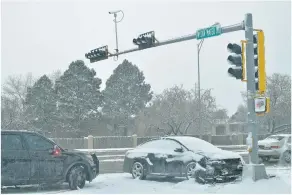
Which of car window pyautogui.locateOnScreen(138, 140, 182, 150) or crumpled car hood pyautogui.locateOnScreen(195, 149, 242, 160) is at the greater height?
car window pyautogui.locateOnScreen(138, 140, 182, 150)

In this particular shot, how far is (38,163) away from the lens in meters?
11.0

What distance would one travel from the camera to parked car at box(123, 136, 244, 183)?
39.8 feet

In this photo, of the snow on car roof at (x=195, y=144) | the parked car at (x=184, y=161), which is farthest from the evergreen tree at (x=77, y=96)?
the snow on car roof at (x=195, y=144)

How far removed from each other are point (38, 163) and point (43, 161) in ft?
0.46

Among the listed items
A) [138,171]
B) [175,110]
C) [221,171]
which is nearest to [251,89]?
[221,171]

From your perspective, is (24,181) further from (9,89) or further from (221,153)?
(9,89)

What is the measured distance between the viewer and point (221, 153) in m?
12.6

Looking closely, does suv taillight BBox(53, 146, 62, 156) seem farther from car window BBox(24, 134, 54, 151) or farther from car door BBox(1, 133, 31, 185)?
car door BBox(1, 133, 31, 185)

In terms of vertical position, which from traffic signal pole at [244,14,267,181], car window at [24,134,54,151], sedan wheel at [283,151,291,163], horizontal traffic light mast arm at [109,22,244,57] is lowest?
sedan wheel at [283,151,291,163]

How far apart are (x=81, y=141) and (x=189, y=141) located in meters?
22.2

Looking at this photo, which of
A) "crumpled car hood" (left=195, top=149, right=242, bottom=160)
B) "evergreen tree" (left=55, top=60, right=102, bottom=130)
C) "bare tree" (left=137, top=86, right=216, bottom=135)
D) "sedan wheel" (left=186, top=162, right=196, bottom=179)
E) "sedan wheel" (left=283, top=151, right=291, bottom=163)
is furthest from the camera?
"evergreen tree" (left=55, top=60, right=102, bottom=130)

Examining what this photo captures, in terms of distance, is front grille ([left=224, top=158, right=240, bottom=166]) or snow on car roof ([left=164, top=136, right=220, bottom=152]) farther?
snow on car roof ([left=164, top=136, right=220, bottom=152])

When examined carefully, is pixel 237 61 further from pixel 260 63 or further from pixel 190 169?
pixel 190 169

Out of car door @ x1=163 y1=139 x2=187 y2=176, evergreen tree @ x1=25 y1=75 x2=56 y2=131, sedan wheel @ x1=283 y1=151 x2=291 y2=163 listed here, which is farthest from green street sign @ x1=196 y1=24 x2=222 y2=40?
evergreen tree @ x1=25 y1=75 x2=56 y2=131
